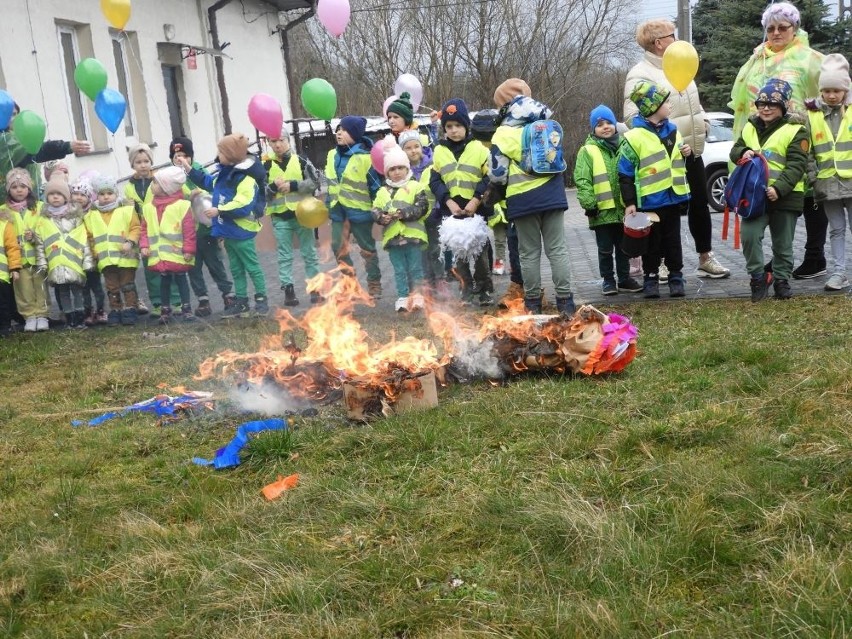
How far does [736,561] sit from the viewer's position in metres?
3.14

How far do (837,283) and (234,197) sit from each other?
5.71 metres

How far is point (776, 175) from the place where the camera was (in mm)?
7328

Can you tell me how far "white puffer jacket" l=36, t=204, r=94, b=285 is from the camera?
9.40m

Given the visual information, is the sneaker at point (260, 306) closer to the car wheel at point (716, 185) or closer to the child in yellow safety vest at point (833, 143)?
the child in yellow safety vest at point (833, 143)

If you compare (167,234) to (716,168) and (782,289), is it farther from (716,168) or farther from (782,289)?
(716,168)

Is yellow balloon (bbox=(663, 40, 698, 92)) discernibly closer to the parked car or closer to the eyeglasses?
the eyeglasses

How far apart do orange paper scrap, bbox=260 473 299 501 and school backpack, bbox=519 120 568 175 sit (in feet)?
12.6

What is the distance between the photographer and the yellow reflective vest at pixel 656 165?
25.5 ft

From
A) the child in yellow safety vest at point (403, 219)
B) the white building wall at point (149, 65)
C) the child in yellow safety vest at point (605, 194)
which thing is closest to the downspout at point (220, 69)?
the white building wall at point (149, 65)

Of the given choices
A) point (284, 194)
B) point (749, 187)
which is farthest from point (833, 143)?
point (284, 194)

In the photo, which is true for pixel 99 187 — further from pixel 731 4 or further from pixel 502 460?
pixel 731 4

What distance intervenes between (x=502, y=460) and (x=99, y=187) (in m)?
6.88

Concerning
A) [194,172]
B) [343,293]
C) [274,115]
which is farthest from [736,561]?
[194,172]

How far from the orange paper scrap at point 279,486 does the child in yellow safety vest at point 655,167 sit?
181 inches
